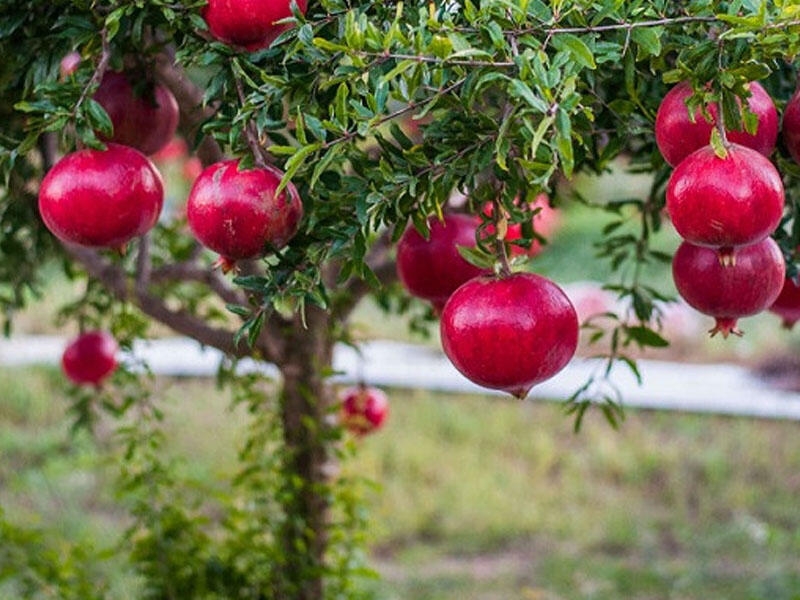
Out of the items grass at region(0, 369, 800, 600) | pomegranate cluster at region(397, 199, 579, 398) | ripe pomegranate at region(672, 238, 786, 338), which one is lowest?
pomegranate cluster at region(397, 199, 579, 398)

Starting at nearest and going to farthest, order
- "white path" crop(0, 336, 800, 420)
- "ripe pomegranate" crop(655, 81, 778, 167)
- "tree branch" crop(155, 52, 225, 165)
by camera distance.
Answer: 1. "ripe pomegranate" crop(655, 81, 778, 167)
2. "tree branch" crop(155, 52, 225, 165)
3. "white path" crop(0, 336, 800, 420)

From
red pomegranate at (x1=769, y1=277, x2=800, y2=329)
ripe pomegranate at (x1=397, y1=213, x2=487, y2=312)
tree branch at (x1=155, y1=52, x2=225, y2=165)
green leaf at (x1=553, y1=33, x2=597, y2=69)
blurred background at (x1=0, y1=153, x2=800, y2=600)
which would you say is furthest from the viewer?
blurred background at (x1=0, y1=153, x2=800, y2=600)

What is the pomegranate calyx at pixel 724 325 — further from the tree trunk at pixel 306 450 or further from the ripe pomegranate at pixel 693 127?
the tree trunk at pixel 306 450

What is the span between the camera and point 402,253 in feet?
4.74

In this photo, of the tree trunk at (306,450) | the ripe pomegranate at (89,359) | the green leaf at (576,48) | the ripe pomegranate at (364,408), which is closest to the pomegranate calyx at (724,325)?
the green leaf at (576,48)

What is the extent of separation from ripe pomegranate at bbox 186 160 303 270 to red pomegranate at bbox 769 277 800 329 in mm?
621

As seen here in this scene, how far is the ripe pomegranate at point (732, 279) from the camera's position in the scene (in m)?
1.24

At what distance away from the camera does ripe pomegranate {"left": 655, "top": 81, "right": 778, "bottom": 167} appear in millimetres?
1123

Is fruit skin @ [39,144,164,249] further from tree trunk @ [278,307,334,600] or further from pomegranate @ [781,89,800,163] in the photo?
tree trunk @ [278,307,334,600]

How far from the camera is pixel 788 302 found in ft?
5.03

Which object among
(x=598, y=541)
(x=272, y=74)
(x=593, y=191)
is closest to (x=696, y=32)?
(x=272, y=74)

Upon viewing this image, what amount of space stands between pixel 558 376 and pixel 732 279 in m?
4.63

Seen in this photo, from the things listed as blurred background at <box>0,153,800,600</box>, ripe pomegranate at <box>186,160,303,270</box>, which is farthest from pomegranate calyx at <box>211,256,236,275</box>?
blurred background at <box>0,153,800,600</box>

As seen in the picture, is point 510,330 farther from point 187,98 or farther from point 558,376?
point 558,376
